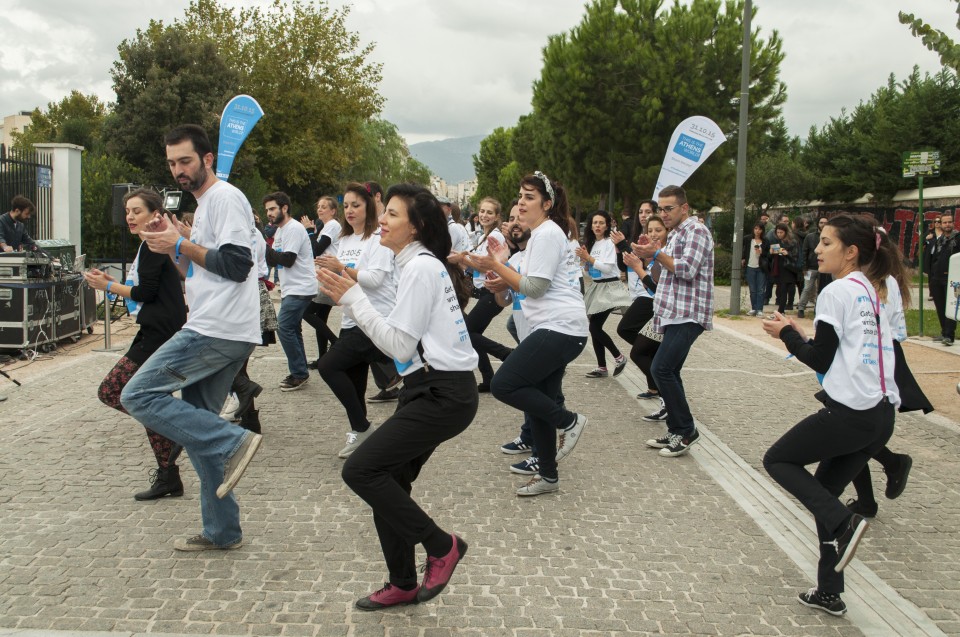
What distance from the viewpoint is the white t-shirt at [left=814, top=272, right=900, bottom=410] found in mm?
3658

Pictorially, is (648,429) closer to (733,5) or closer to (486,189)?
(733,5)

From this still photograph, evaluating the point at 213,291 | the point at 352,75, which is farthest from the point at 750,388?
the point at 352,75

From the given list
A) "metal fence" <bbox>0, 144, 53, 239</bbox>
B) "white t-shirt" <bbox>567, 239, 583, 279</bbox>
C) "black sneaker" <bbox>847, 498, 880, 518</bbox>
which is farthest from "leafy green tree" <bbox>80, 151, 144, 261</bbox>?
"black sneaker" <bbox>847, 498, 880, 518</bbox>

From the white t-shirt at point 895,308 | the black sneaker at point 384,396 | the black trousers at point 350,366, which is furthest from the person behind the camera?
the black sneaker at point 384,396

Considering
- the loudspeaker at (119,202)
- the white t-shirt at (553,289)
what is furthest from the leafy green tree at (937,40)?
the loudspeaker at (119,202)

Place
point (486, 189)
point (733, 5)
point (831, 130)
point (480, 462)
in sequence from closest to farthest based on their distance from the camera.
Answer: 1. point (480, 462)
2. point (733, 5)
3. point (831, 130)
4. point (486, 189)

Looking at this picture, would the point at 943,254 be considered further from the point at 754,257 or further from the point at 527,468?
the point at 527,468

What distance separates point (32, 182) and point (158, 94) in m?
14.4

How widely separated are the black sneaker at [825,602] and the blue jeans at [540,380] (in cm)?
183

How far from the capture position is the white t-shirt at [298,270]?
7965 millimetres

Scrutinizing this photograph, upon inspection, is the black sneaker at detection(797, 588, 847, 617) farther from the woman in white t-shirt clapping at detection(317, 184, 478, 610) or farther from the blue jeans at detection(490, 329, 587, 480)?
the blue jeans at detection(490, 329, 587, 480)

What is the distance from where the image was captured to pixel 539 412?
508 cm

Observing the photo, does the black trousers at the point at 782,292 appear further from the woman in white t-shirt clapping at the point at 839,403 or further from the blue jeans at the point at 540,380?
the woman in white t-shirt clapping at the point at 839,403

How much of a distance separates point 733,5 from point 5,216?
2660 cm
